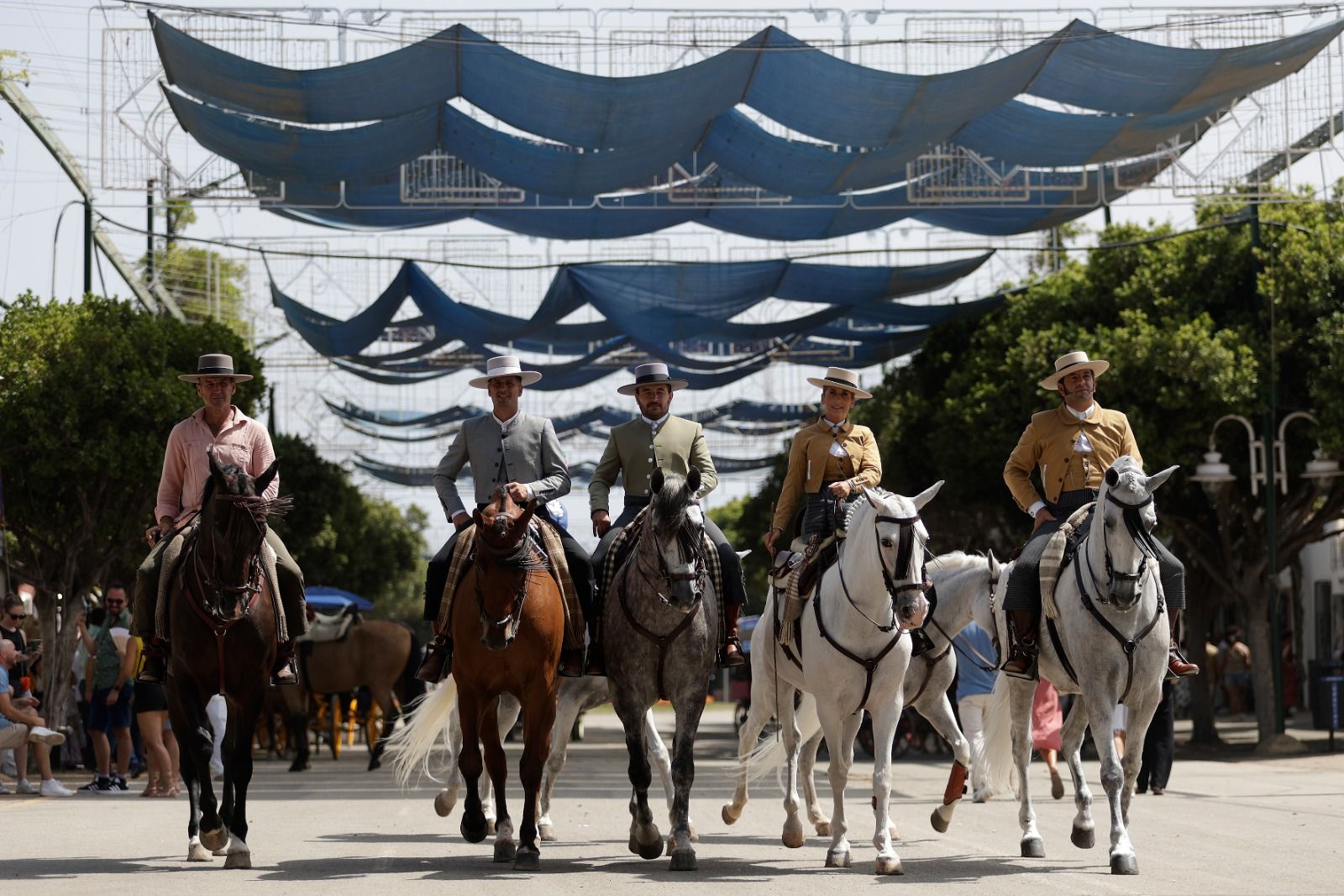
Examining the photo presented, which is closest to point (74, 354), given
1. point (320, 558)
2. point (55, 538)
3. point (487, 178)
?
point (55, 538)

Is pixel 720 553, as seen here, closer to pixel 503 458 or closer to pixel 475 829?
pixel 503 458

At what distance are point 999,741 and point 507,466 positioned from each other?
5514 mm

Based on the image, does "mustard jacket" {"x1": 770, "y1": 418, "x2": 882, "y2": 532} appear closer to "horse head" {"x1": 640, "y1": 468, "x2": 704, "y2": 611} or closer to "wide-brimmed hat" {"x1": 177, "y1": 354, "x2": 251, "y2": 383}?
"horse head" {"x1": 640, "y1": 468, "x2": 704, "y2": 611}

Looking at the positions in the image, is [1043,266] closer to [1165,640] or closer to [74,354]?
[74,354]

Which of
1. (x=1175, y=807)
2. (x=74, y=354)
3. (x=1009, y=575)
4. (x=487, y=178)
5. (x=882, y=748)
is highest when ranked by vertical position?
(x=487, y=178)

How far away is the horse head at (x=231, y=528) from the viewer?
1150 centimetres

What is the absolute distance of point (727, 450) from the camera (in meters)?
46.5

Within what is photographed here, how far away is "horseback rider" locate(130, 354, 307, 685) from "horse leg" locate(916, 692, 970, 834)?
4.92m

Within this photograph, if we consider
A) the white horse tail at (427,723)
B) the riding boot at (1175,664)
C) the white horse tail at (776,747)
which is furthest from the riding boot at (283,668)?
the riding boot at (1175,664)

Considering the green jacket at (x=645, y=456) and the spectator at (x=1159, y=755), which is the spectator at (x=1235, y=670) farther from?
the green jacket at (x=645, y=456)

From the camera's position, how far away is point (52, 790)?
68.7ft

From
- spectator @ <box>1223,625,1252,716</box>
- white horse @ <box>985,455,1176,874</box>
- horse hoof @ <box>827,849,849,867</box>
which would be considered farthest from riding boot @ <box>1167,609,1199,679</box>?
spectator @ <box>1223,625,1252,716</box>

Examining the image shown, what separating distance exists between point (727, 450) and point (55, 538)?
795 inches

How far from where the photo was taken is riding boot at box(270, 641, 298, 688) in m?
12.2
